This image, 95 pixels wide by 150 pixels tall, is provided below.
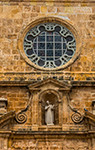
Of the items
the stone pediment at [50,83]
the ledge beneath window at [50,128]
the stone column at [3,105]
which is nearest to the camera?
the ledge beneath window at [50,128]

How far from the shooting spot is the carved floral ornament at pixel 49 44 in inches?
807

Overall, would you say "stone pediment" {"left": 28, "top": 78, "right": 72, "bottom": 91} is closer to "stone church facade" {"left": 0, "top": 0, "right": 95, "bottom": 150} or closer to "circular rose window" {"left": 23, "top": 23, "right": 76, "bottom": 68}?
"stone church facade" {"left": 0, "top": 0, "right": 95, "bottom": 150}

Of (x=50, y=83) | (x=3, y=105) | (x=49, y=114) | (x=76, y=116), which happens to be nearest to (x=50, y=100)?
(x=50, y=83)

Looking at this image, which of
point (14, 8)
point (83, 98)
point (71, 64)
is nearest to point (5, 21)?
point (14, 8)

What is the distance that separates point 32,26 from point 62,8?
163 cm

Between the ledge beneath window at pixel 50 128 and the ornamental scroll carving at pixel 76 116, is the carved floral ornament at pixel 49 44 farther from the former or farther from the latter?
the ledge beneath window at pixel 50 128

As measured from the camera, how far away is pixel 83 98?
64.6ft

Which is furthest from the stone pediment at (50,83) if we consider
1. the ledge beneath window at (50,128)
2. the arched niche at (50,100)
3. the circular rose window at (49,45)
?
the ledge beneath window at (50,128)

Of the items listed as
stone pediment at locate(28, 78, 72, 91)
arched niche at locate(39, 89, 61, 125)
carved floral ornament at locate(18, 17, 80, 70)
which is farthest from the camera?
carved floral ornament at locate(18, 17, 80, 70)

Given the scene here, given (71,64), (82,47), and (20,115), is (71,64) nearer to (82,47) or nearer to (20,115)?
(82,47)

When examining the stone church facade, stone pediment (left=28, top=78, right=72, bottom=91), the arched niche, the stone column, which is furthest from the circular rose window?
the stone column

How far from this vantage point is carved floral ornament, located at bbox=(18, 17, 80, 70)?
2050 cm

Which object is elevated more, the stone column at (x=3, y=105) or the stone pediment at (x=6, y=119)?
the stone column at (x=3, y=105)

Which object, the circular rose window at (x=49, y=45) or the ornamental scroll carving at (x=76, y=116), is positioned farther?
the circular rose window at (x=49, y=45)
